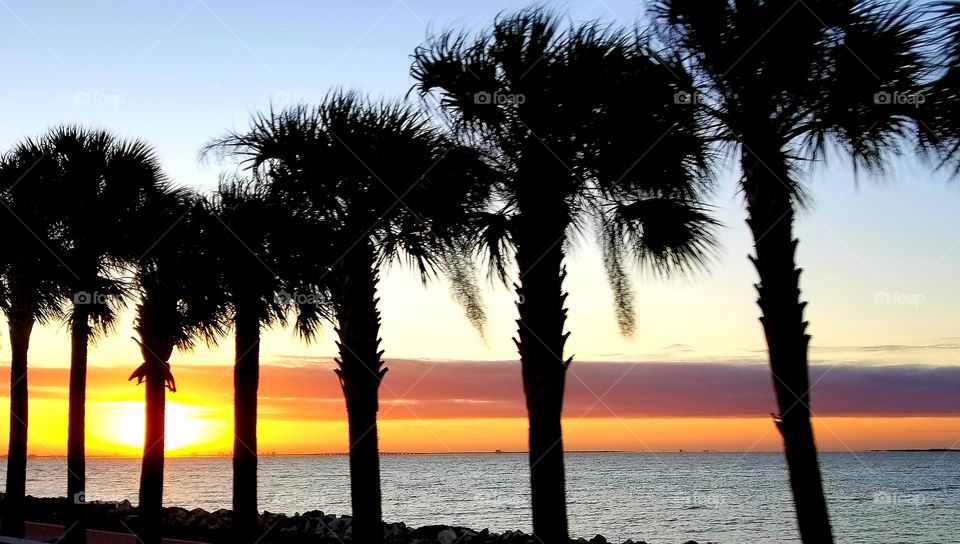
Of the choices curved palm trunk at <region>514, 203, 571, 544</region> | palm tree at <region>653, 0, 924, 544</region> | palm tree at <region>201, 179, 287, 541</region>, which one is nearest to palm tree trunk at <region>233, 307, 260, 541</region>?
palm tree at <region>201, 179, 287, 541</region>

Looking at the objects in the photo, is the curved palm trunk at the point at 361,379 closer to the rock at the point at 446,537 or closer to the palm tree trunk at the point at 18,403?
the rock at the point at 446,537

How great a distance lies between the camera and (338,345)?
1588 cm

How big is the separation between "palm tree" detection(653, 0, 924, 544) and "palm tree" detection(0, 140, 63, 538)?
1435cm

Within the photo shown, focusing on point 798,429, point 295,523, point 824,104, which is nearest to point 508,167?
point 824,104

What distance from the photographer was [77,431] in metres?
20.1

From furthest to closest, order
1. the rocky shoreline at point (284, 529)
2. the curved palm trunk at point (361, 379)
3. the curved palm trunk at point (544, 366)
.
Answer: the rocky shoreline at point (284, 529)
the curved palm trunk at point (361, 379)
the curved palm trunk at point (544, 366)

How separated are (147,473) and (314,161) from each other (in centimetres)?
726

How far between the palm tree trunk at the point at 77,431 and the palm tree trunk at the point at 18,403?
436 cm

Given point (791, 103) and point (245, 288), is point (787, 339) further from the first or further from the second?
point (245, 288)

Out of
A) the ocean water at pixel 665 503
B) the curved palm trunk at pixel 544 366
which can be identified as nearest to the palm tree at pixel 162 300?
the curved palm trunk at pixel 544 366

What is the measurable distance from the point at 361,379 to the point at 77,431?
838cm

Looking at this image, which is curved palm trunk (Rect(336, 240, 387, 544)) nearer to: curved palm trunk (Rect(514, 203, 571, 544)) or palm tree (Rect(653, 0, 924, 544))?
curved palm trunk (Rect(514, 203, 571, 544))

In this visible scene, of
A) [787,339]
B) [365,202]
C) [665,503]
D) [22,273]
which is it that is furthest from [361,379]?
[665,503]

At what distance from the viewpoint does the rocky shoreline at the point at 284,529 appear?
18.0 metres
